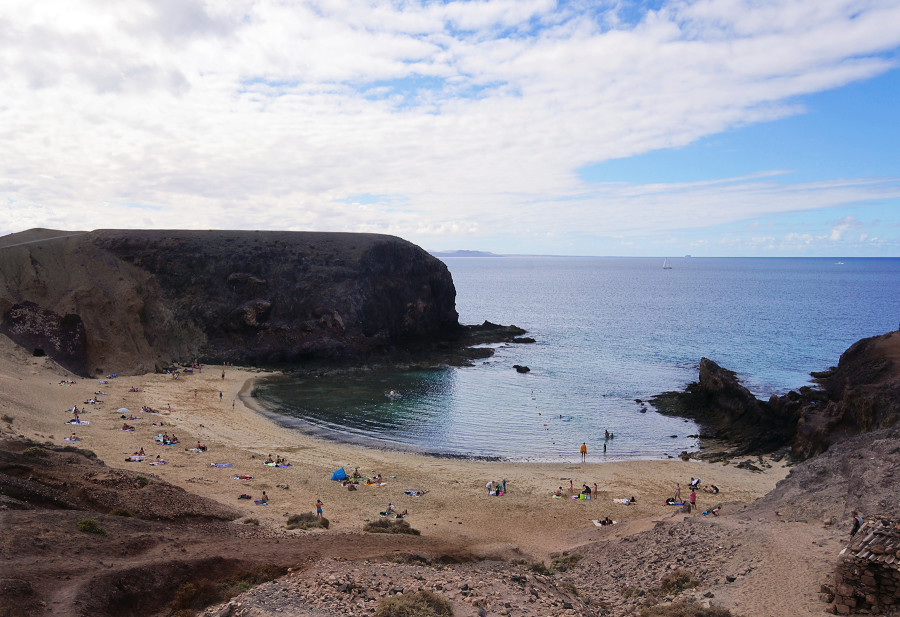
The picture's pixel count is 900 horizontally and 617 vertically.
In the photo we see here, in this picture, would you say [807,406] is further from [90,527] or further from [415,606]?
[90,527]

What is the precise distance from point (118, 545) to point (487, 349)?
54.7m

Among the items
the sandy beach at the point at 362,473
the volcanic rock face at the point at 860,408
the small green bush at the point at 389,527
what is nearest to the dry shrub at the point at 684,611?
the sandy beach at the point at 362,473

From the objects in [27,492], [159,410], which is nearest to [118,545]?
[27,492]

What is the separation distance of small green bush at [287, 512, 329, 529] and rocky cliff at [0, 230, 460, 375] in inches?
1421

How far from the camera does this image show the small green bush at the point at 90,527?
52.8ft

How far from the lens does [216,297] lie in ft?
205

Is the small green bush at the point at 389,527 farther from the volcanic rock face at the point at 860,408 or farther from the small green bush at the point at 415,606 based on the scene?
the volcanic rock face at the point at 860,408

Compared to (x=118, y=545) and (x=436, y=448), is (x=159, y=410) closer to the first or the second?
(x=436, y=448)

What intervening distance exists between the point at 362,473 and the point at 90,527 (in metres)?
15.8

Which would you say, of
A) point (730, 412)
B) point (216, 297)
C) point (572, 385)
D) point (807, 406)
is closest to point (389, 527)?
point (730, 412)

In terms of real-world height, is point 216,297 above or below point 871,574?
above

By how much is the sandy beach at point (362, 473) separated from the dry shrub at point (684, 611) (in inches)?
301

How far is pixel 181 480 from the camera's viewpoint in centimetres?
2717

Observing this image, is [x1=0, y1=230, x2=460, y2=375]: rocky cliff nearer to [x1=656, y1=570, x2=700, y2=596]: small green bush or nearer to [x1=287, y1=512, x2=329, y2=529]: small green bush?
[x1=287, y1=512, x2=329, y2=529]: small green bush
